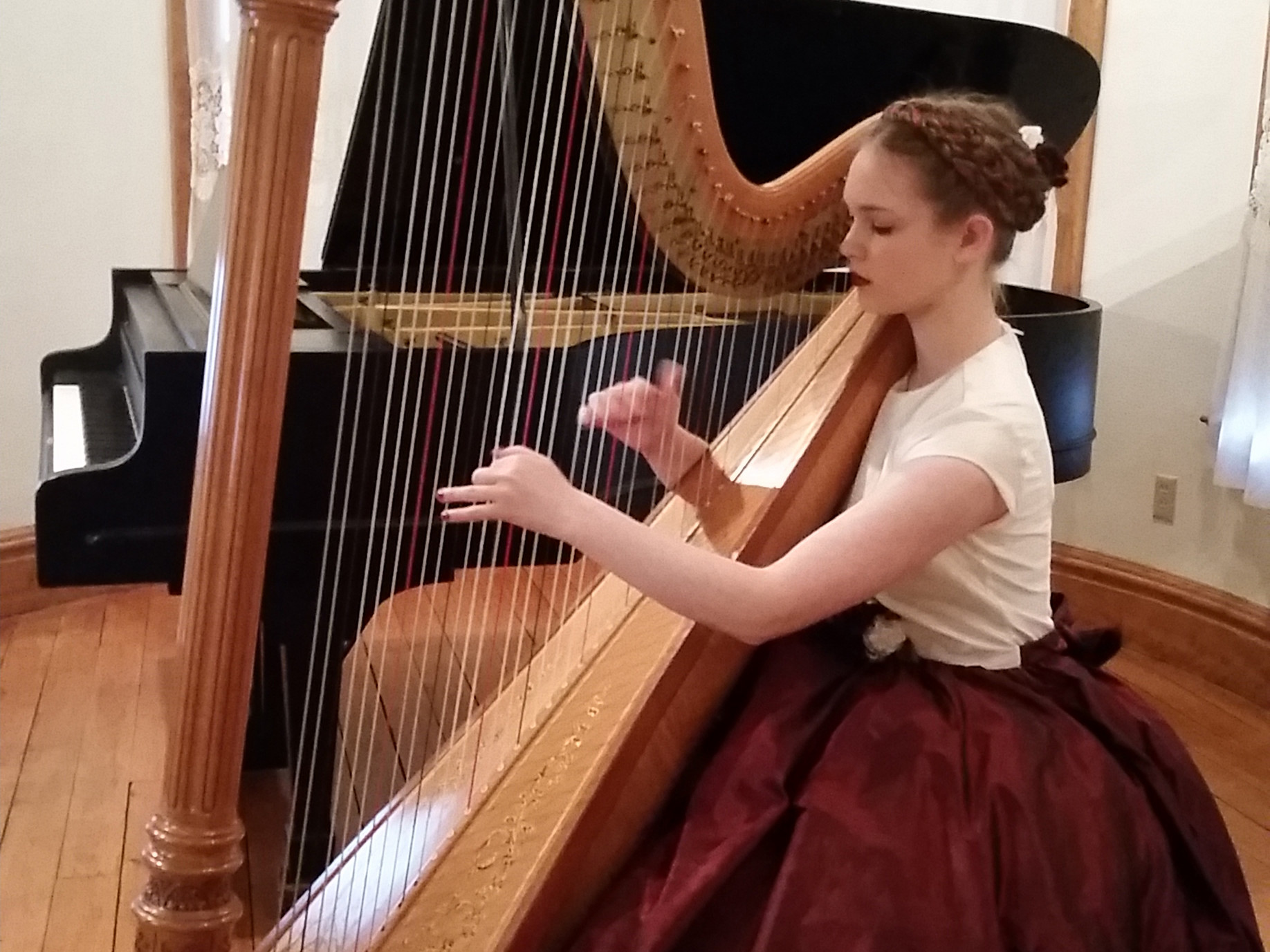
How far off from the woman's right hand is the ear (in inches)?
12.9

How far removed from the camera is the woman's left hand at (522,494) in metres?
0.99

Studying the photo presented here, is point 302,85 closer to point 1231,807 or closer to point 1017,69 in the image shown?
point 1017,69

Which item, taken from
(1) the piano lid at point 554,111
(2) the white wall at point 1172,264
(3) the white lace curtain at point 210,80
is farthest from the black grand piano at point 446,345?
(3) the white lace curtain at point 210,80

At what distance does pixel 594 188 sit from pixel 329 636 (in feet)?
1.94

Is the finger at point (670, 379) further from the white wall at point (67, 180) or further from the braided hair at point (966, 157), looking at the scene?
the white wall at point (67, 180)

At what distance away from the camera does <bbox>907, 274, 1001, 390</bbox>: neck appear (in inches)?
51.3

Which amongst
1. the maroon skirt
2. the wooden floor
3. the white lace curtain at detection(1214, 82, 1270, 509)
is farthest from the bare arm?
the white lace curtain at detection(1214, 82, 1270, 509)

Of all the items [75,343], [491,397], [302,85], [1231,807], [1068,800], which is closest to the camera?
[302,85]

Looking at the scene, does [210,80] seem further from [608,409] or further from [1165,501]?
[1165,501]

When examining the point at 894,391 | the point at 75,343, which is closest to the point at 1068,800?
the point at 894,391

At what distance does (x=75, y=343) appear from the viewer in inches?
115

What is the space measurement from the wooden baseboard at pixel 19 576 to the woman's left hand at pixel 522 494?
2130 millimetres

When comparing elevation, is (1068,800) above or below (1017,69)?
below

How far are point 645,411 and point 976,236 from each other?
38 cm
